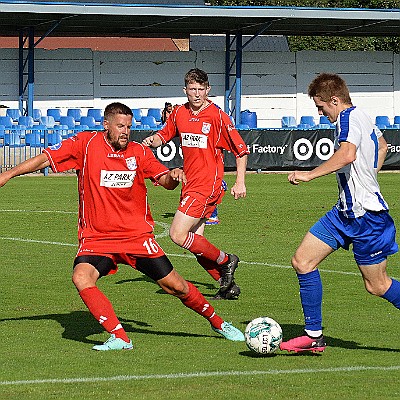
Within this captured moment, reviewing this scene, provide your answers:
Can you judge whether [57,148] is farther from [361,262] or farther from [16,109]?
[16,109]

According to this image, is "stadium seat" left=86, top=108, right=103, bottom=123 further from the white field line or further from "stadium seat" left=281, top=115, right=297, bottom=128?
the white field line

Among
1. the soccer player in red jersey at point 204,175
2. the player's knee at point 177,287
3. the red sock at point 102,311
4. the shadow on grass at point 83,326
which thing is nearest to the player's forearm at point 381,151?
the player's knee at point 177,287

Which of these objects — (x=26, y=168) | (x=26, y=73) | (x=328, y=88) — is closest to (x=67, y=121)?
(x=26, y=73)

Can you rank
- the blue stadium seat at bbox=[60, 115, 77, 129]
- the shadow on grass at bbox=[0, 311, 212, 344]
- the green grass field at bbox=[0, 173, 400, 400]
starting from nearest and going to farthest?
1. the green grass field at bbox=[0, 173, 400, 400]
2. the shadow on grass at bbox=[0, 311, 212, 344]
3. the blue stadium seat at bbox=[60, 115, 77, 129]

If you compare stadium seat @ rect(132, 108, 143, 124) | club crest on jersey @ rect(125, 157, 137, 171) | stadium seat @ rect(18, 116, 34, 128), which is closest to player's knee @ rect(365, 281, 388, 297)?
club crest on jersey @ rect(125, 157, 137, 171)

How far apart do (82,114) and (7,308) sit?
29690 mm

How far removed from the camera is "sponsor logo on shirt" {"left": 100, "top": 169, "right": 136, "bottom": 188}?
310 inches

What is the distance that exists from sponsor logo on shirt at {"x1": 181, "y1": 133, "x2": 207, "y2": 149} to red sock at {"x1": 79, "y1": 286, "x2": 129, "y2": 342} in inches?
117

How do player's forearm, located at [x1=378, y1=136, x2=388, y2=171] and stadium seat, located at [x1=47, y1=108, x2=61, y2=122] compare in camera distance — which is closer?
player's forearm, located at [x1=378, y1=136, x2=388, y2=171]

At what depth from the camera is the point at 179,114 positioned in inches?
416

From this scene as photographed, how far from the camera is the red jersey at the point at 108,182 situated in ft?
25.9

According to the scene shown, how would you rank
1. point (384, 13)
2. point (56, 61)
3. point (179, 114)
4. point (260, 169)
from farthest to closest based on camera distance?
point (56, 61) → point (384, 13) → point (260, 169) → point (179, 114)

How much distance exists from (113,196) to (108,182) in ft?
0.38

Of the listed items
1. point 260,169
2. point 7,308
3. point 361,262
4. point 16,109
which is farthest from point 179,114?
point 16,109
